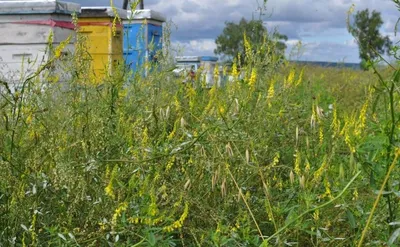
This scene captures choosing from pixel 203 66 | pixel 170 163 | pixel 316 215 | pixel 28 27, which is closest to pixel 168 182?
pixel 170 163

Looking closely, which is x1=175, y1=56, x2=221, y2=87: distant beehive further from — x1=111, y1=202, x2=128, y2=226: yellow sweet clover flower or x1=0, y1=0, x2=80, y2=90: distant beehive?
x1=0, y1=0, x2=80, y2=90: distant beehive

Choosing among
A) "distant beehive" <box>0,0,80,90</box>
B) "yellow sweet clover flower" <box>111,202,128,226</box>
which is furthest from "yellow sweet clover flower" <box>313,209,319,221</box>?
"distant beehive" <box>0,0,80,90</box>

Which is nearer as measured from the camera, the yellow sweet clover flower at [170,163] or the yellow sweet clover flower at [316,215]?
the yellow sweet clover flower at [316,215]

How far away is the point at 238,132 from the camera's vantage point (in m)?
2.17

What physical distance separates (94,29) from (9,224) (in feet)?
20.5

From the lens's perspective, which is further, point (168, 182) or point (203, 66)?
point (203, 66)

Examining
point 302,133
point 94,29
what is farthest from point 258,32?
point 94,29

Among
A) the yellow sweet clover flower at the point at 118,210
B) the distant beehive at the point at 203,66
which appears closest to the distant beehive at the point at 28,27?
the distant beehive at the point at 203,66

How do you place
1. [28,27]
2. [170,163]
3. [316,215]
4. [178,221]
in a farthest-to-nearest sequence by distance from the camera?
1. [28,27]
2. [170,163]
3. [316,215]
4. [178,221]

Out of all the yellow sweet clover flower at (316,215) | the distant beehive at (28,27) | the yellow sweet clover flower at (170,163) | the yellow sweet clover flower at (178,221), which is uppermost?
the distant beehive at (28,27)

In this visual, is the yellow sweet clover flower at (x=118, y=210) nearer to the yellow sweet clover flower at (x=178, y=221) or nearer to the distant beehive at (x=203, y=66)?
the yellow sweet clover flower at (x=178, y=221)

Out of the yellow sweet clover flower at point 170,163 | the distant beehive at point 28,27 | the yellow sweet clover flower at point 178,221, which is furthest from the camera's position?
the distant beehive at point 28,27

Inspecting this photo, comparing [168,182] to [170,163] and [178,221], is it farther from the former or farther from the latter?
[178,221]

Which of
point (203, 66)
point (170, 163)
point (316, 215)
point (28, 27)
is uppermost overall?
point (28, 27)
